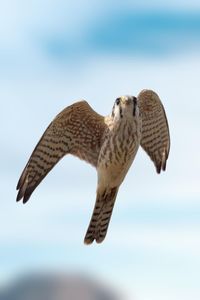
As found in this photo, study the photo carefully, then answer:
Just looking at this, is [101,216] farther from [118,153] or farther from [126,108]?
[126,108]

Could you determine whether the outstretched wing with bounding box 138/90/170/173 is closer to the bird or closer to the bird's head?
the bird

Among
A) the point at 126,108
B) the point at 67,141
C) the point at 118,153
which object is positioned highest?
the point at 126,108

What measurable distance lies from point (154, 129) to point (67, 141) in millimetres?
1509

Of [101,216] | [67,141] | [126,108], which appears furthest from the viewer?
[101,216]

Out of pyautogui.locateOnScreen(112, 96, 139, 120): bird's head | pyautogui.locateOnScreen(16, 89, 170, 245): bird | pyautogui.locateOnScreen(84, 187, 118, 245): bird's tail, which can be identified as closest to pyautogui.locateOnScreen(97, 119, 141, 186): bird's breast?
pyautogui.locateOnScreen(16, 89, 170, 245): bird

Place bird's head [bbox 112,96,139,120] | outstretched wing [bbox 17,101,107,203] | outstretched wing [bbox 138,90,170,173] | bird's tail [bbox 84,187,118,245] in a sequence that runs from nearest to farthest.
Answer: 1. bird's head [bbox 112,96,139,120]
2. outstretched wing [bbox 17,101,107,203]
3. bird's tail [bbox 84,187,118,245]
4. outstretched wing [bbox 138,90,170,173]

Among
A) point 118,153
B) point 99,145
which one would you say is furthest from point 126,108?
point 99,145

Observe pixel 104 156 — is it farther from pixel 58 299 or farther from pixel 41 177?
pixel 58 299

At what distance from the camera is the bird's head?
1210cm

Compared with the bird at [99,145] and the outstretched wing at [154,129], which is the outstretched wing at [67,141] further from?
the outstretched wing at [154,129]

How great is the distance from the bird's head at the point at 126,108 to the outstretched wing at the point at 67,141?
0.63m

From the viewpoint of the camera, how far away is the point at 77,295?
141750 millimetres

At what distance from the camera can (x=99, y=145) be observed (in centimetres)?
1290

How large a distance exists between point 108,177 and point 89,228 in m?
0.99
